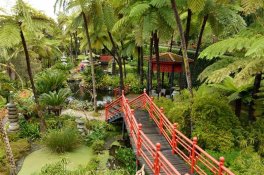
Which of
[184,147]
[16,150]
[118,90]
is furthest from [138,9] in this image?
[118,90]

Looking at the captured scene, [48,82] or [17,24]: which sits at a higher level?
[17,24]

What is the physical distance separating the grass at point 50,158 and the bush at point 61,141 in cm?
27

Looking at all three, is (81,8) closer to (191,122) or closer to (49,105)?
(49,105)

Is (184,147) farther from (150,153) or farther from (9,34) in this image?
(9,34)

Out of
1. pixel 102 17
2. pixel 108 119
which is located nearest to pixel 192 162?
pixel 108 119

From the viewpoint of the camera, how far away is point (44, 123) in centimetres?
1488

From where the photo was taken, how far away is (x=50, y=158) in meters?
12.5

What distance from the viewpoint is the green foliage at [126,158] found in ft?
38.7

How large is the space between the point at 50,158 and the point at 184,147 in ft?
20.2

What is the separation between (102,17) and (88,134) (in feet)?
21.3

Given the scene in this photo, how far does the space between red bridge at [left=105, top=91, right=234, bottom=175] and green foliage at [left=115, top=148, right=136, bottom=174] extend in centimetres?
125

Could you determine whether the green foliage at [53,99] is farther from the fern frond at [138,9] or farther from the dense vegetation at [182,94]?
the fern frond at [138,9]

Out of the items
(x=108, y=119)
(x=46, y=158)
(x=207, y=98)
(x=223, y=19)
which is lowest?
(x=46, y=158)

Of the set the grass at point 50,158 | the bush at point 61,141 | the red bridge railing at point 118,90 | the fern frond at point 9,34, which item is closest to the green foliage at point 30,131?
the grass at point 50,158
